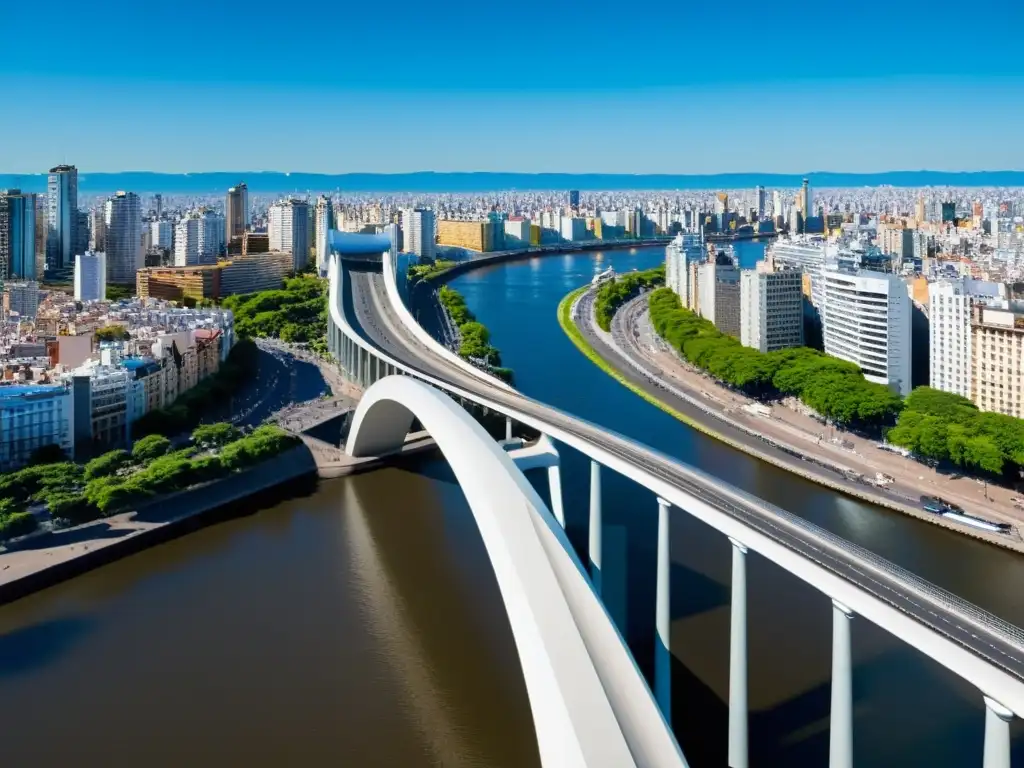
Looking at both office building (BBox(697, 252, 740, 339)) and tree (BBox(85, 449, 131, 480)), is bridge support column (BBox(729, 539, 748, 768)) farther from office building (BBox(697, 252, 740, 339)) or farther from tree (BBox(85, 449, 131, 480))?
office building (BBox(697, 252, 740, 339))

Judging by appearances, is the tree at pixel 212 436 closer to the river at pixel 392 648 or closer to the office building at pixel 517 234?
the river at pixel 392 648

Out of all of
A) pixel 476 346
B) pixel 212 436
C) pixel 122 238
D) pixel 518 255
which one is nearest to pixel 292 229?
pixel 122 238

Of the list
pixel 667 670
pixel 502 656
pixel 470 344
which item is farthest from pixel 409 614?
pixel 470 344

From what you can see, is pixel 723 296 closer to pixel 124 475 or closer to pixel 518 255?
pixel 124 475

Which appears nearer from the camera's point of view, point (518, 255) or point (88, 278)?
point (88, 278)

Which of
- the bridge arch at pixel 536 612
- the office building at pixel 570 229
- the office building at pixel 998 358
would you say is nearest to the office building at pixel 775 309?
the office building at pixel 998 358

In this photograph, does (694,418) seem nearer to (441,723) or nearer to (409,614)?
(409,614)
